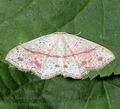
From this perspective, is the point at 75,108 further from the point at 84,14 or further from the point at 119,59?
the point at 84,14

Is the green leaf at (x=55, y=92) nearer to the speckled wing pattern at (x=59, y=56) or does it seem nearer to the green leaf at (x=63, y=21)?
the speckled wing pattern at (x=59, y=56)

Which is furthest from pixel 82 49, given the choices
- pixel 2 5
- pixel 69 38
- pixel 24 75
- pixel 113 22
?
pixel 2 5

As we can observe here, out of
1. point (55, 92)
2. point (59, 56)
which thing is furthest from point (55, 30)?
point (55, 92)

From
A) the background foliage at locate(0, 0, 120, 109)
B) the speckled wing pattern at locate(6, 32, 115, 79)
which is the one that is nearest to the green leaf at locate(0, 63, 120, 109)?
the background foliage at locate(0, 0, 120, 109)

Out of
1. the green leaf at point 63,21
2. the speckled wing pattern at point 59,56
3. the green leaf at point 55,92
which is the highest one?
the green leaf at point 63,21

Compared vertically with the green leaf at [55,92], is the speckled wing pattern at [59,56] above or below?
above

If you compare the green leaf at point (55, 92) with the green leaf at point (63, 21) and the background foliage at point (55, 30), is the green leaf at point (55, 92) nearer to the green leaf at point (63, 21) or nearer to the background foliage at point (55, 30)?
the background foliage at point (55, 30)

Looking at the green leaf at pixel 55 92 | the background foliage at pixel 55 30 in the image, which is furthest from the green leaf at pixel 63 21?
the green leaf at pixel 55 92

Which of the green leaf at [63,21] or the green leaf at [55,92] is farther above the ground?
the green leaf at [63,21]
